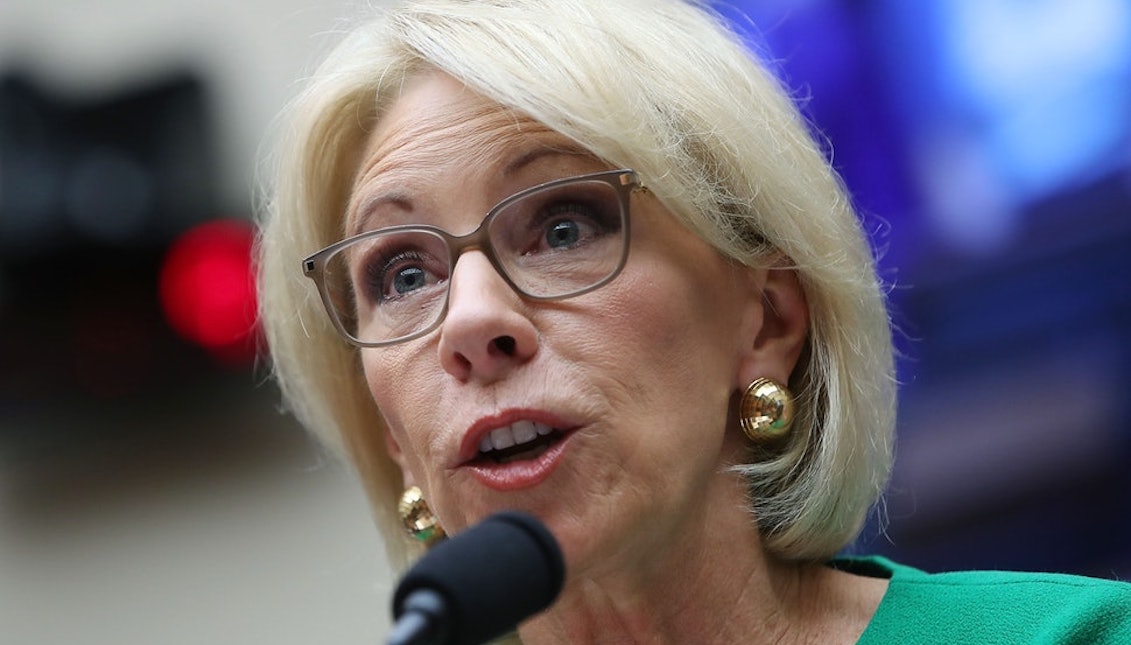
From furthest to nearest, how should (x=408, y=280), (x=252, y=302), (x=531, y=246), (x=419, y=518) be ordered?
(x=252, y=302) → (x=419, y=518) → (x=408, y=280) → (x=531, y=246)

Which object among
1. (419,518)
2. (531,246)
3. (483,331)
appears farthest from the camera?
(419,518)

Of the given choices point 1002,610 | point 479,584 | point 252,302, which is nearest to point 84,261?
point 252,302

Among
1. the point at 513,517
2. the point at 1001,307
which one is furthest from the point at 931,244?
the point at 513,517

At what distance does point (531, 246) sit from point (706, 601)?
507 mm

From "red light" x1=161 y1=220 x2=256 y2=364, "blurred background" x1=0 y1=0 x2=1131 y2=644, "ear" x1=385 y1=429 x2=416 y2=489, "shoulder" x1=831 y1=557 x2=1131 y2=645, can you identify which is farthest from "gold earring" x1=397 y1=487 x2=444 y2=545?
"red light" x1=161 y1=220 x2=256 y2=364

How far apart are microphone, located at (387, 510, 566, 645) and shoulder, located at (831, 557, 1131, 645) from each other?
745 millimetres

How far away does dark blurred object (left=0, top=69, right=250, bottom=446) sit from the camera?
450cm

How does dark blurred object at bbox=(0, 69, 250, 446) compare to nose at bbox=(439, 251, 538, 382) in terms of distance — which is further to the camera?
dark blurred object at bbox=(0, 69, 250, 446)

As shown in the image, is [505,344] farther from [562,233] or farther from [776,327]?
[776,327]

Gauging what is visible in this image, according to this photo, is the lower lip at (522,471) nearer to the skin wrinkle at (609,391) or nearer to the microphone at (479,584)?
the skin wrinkle at (609,391)

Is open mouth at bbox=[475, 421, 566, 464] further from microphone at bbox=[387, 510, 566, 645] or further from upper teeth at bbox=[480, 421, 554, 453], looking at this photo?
microphone at bbox=[387, 510, 566, 645]

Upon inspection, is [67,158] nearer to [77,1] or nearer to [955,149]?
[77,1]

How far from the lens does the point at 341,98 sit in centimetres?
209

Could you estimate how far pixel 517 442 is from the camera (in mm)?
1773
